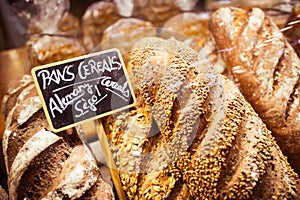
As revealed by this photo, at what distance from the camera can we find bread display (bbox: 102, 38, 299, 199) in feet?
3.61

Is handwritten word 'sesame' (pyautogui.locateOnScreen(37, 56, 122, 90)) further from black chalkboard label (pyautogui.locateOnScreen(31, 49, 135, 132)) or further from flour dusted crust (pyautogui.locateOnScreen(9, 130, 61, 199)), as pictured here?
flour dusted crust (pyautogui.locateOnScreen(9, 130, 61, 199))

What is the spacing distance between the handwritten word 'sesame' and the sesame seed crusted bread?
0.56 m

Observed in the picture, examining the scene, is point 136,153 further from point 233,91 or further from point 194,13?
point 194,13

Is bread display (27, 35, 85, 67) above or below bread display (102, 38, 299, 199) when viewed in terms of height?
below

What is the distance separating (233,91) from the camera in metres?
1.25

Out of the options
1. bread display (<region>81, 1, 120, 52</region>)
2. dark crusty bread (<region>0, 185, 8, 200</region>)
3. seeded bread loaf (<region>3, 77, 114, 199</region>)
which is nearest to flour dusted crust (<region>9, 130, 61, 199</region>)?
seeded bread loaf (<region>3, 77, 114, 199</region>)

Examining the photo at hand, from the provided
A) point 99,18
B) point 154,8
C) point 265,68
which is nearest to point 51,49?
point 99,18

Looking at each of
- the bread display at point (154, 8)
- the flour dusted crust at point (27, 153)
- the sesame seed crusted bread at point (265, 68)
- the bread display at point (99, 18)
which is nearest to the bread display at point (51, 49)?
the bread display at point (99, 18)

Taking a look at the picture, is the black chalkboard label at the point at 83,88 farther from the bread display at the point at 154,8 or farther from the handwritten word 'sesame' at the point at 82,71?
the bread display at the point at 154,8

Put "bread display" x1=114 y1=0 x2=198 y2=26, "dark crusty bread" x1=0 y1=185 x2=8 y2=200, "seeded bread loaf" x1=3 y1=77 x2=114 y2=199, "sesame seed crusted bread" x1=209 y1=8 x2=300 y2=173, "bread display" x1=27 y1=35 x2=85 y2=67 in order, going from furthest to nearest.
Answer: "bread display" x1=114 y1=0 x2=198 y2=26 → "bread display" x1=27 y1=35 x2=85 y2=67 → "sesame seed crusted bread" x1=209 y1=8 x2=300 y2=173 → "dark crusty bread" x1=0 y1=185 x2=8 y2=200 → "seeded bread loaf" x1=3 y1=77 x2=114 y2=199

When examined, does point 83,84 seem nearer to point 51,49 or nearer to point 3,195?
point 3,195

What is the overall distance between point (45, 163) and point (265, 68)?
0.94 meters

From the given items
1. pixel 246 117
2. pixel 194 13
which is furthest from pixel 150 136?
pixel 194 13

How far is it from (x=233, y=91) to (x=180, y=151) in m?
0.30
